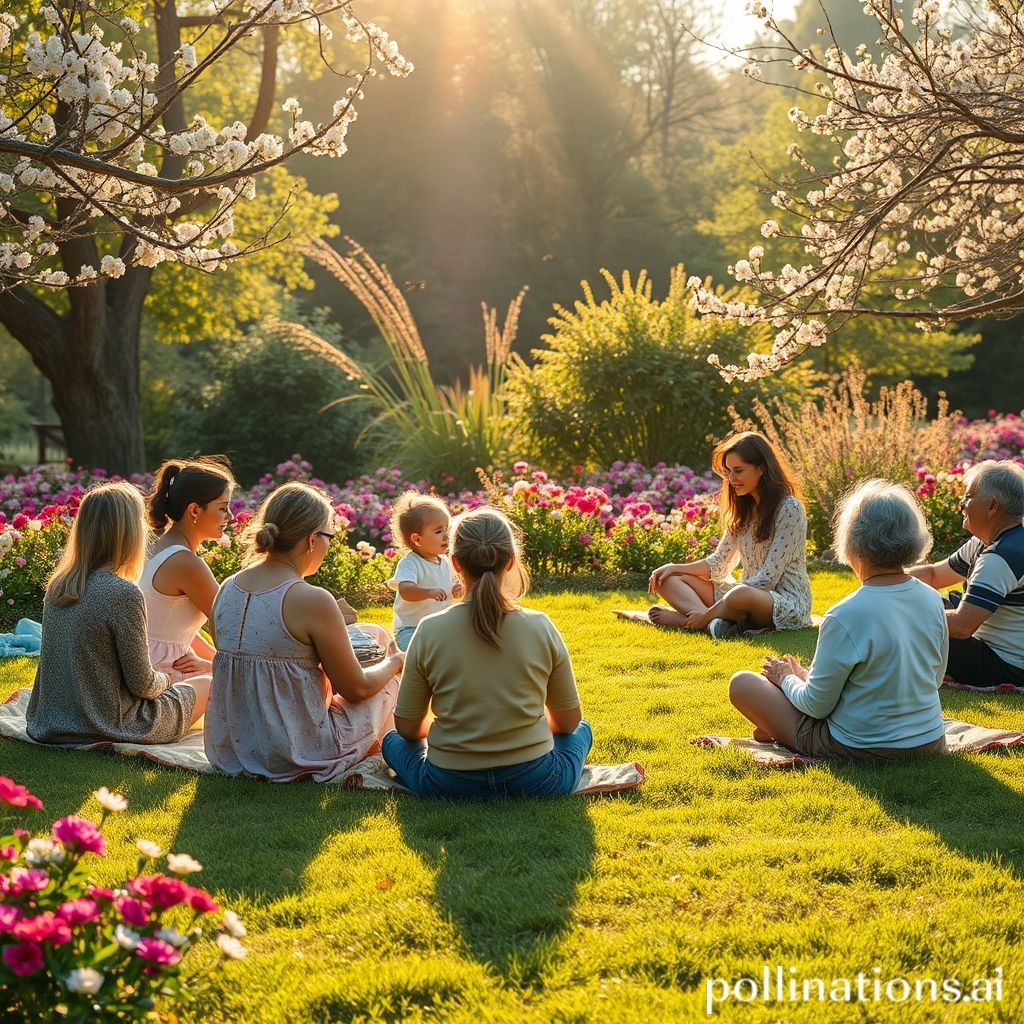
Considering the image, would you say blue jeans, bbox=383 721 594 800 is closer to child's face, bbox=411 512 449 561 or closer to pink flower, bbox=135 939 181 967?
child's face, bbox=411 512 449 561

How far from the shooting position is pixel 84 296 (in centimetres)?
1222

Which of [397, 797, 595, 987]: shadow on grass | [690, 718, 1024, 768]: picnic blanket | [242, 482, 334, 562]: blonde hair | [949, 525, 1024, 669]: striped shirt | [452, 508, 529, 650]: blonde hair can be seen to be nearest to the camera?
[397, 797, 595, 987]: shadow on grass

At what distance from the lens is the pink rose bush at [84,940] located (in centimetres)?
200

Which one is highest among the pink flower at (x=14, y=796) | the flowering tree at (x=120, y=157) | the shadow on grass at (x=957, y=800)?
the flowering tree at (x=120, y=157)

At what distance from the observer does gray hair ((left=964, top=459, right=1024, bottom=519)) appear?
5.05 metres

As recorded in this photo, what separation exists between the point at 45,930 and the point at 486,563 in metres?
2.01

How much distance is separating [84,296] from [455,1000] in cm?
1109

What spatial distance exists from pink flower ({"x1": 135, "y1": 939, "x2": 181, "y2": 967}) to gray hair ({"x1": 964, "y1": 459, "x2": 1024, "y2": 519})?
13.5 ft

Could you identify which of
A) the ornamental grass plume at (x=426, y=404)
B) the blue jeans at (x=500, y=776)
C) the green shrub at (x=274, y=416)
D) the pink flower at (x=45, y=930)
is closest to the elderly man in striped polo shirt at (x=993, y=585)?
the blue jeans at (x=500, y=776)

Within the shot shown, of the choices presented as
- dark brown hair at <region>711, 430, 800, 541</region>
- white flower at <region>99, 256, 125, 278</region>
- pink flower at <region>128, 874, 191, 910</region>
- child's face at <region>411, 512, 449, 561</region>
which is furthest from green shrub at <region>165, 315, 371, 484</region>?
pink flower at <region>128, 874, 191, 910</region>

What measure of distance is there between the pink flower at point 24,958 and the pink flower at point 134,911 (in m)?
0.15

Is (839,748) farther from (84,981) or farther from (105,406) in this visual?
(105,406)

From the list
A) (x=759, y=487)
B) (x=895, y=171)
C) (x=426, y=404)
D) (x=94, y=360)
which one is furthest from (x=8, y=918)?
(x=94, y=360)

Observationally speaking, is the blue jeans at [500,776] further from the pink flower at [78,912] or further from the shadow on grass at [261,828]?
the pink flower at [78,912]
